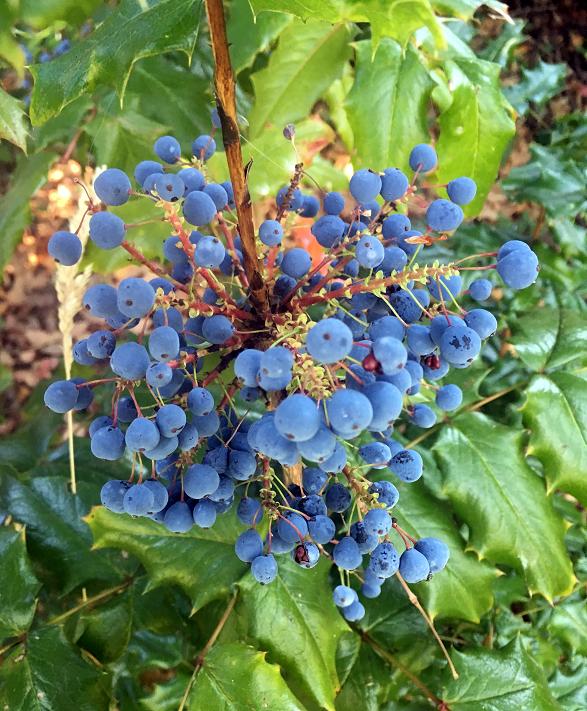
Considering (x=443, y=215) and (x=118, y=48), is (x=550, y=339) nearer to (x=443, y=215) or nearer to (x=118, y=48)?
(x=443, y=215)

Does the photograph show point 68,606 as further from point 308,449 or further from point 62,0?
point 62,0

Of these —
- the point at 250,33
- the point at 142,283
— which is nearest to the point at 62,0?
the point at 250,33

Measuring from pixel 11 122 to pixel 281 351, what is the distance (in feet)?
1.77

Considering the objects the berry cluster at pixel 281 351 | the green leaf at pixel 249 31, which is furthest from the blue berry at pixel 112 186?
the green leaf at pixel 249 31

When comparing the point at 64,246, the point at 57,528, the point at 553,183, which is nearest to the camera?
the point at 64,246

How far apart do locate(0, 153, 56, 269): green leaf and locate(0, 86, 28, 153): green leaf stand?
1.63 ft

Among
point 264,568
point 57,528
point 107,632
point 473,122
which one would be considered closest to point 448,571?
point 264,568

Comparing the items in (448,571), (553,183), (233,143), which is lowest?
(448,571)

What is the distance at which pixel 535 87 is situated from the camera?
153 cm

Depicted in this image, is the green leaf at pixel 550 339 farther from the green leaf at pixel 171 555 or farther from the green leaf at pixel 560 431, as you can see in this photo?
the green leaf at pixel 171 555

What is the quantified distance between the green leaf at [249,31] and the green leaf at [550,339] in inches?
26.3

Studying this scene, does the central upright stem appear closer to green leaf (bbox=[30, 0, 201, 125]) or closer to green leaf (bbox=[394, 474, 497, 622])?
green leaf (bbox=[30, 0, 201, 125])

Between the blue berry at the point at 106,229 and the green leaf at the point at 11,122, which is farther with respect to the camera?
the green leaf at the point at 11,122

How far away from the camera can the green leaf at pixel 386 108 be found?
1105mm
